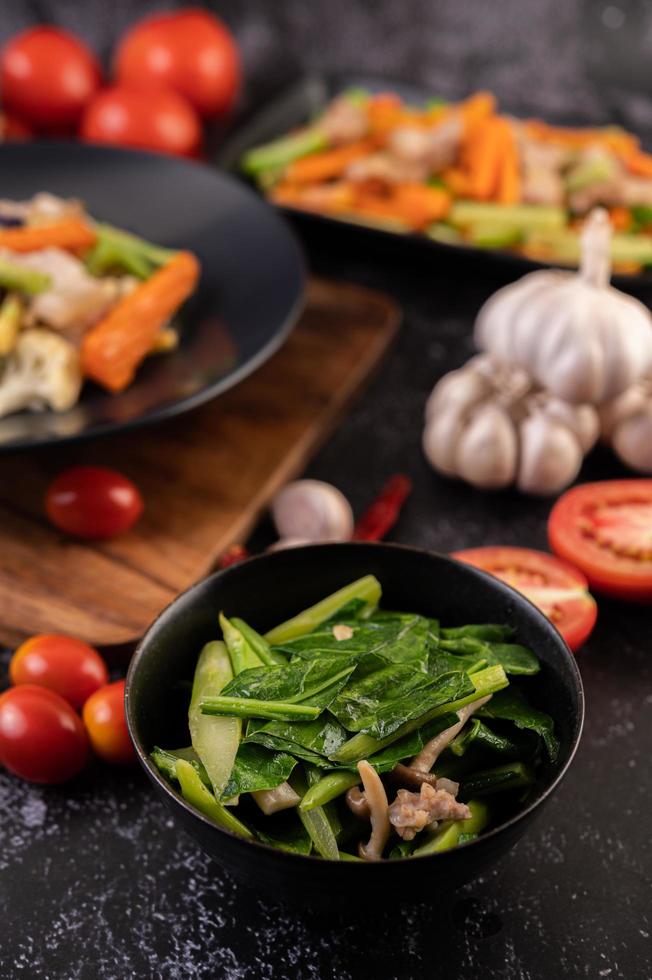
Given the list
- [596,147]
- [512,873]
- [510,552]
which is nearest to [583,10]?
[596,147]

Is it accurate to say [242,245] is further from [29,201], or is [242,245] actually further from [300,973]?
[300,973]

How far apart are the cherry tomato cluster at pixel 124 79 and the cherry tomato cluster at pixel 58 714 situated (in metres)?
1.74

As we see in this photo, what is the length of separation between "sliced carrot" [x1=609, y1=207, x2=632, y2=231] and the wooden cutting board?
57 centimetres

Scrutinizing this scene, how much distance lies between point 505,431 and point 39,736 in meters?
0.91

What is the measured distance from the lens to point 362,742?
1219 millimetres

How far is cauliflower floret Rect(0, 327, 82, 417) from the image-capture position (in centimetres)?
186

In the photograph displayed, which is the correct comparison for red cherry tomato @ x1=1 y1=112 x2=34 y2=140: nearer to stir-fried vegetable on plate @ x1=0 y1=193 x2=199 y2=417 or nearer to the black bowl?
stir-fried vegetable on plate @ x1=0 y1=193 x2=199 y2=417

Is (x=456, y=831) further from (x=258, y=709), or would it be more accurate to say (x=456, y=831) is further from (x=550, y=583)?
(x=550, y=583)

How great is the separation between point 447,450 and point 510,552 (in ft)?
0.99

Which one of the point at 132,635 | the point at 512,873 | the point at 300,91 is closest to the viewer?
the point at 512,873

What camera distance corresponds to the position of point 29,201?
2375 mm

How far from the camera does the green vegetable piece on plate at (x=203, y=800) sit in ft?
3.92

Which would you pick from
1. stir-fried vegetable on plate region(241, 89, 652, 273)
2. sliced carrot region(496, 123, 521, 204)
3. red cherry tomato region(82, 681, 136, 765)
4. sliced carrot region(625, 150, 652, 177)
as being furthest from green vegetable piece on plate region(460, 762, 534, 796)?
A: sliced carrot region(625, 150, 652, 177)

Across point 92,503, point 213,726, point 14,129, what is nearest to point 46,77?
point 14,129
